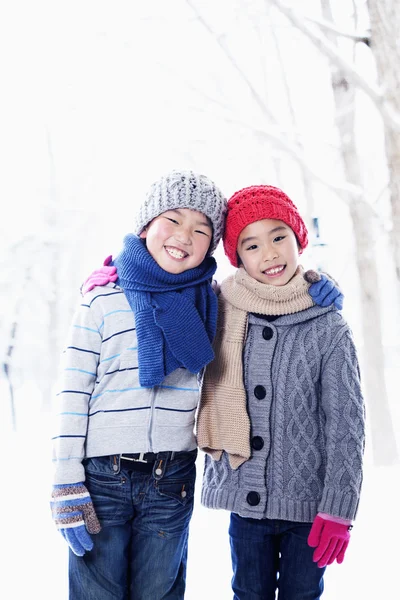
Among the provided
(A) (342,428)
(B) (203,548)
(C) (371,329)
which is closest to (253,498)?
(A) (342,428)

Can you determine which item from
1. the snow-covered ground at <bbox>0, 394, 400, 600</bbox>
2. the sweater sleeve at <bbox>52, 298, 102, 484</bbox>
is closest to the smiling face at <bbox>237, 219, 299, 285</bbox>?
the sweater sleeve at <bbox>52, 298, 102, 484</bbox>

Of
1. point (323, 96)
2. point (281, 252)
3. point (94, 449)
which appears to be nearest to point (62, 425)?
point (94, 449)

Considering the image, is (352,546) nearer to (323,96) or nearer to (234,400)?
(234,400)

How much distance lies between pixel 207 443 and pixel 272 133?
1.37 metres

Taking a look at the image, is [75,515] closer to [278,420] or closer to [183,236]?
[278,420]

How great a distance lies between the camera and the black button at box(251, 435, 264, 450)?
1108 mm

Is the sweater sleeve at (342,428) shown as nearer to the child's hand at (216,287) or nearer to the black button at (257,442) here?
the black button at (257,442)

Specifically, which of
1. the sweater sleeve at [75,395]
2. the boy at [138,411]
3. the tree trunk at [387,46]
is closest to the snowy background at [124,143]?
the tree trunk at [387,46]

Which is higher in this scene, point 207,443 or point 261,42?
point 261,42

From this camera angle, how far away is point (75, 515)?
1012 mm

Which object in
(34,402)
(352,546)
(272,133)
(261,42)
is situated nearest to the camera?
(352,546)

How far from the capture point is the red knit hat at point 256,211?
3.78ft

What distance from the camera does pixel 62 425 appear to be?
1.06m

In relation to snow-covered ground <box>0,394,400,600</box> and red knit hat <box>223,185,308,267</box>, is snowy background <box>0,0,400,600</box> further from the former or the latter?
red knit hat <box>223,185,308,267</box>
